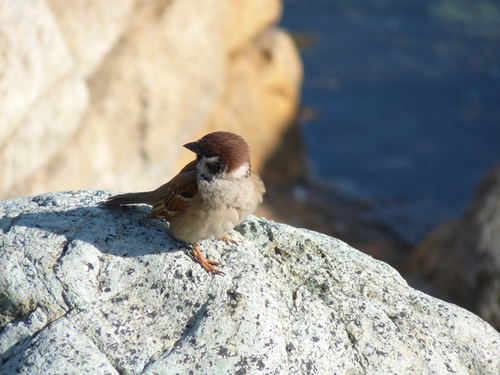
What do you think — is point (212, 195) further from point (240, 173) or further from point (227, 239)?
point (227, 239)

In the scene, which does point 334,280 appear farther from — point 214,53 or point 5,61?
point 214,53

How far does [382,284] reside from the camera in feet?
11.7

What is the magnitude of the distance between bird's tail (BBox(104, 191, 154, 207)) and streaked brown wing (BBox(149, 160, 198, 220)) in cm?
10

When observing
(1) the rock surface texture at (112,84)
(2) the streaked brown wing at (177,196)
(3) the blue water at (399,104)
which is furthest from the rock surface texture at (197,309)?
(3) the blue water at (399,104)

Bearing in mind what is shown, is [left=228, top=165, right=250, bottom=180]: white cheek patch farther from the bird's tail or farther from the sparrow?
the bird's tail

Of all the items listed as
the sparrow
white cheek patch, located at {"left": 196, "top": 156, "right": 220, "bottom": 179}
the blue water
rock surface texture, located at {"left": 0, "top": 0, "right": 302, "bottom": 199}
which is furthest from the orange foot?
the blue water

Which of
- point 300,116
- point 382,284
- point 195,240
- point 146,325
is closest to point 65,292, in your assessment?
point 146,325

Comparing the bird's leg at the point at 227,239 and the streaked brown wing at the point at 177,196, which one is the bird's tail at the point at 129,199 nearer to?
the streaked brown wing at the point at 177,196

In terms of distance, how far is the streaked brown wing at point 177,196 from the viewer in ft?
11.4

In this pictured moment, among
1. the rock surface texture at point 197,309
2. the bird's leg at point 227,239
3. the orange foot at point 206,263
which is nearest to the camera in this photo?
the rock surface texture at point 197,309

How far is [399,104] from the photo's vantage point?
1792cm

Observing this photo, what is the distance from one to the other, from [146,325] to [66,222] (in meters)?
1.10

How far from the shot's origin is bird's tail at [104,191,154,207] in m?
3.64

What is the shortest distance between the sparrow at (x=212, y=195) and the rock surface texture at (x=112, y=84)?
4.92m
